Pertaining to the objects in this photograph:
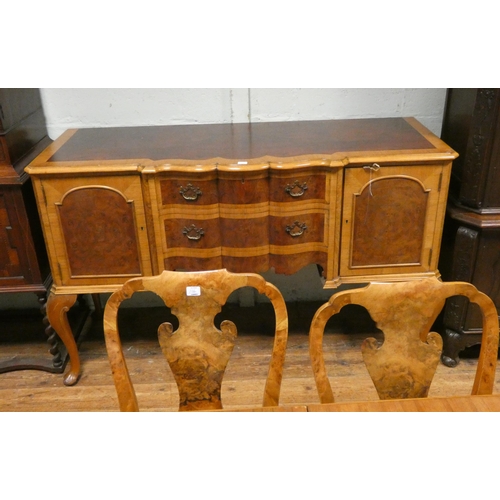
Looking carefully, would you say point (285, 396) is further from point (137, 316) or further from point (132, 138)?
point (132, 138)

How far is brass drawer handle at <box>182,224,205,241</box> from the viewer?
2090 millimetres

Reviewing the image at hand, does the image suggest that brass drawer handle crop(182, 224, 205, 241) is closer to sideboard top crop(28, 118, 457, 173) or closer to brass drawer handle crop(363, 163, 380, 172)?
sideboard top crop(28, 118, 457, 173)

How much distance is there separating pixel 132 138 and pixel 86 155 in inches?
11.2

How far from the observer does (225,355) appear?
1.51 m

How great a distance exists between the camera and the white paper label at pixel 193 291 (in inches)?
57.6

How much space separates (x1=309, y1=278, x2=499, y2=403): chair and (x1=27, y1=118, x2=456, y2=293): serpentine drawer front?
72 centimetres

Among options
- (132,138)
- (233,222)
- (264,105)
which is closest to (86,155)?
(132,138)

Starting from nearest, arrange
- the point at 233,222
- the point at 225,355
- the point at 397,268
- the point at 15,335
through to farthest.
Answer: the point at 225,355 → the point at 233,222 → the point at 397,268 → the point at 15,335

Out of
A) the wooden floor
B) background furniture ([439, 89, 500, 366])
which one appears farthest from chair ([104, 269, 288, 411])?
background furniture ([439, 89, 500, 366])

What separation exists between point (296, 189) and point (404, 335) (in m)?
0.80

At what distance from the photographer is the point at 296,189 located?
2.03 metres

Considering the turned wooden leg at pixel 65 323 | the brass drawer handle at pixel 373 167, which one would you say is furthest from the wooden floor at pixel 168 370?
the brass drawer handle at pixel 373 167

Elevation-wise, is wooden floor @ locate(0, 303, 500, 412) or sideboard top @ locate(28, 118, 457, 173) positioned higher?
sideboard top @ locate(28, 118, 457, 173)

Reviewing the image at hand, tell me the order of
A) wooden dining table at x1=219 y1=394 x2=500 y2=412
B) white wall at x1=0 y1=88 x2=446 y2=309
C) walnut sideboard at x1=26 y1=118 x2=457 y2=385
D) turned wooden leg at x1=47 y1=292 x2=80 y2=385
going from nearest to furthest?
wooden dining table at x1=219 y1=394 x2=500 y2=412, walnut sideboard at x1=26 y1=118 x2=457 y2=385, turned wooden leg at x1=47 y1=292 x2=80 y2=385, white wall at x1=0 y1=88 x2=446 y2=309
